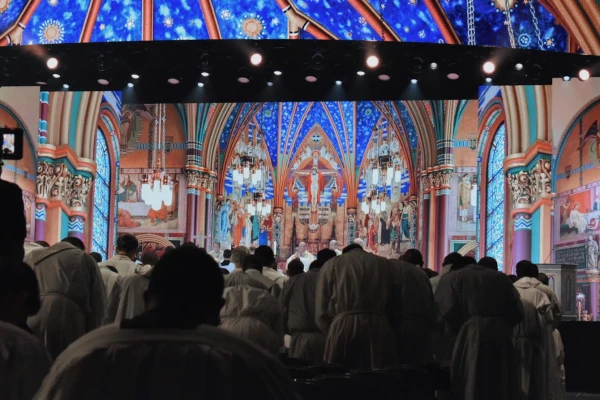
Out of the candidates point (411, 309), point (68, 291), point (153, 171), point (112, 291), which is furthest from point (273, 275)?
point (153, 171)

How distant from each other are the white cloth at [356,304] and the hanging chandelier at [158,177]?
38.5ft

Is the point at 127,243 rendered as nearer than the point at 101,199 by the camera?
Yes

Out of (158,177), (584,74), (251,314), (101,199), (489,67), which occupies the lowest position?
(251,314)

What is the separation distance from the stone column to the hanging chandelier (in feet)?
14.4

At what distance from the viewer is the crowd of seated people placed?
5.92 feet

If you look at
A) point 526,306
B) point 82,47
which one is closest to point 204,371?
Result: point 526,306

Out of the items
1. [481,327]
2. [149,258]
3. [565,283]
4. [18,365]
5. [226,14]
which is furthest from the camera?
[226,14]

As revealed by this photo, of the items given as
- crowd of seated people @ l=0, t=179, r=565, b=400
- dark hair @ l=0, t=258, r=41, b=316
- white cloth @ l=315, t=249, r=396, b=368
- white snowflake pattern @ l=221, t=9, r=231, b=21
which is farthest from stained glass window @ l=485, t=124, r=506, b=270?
dark hair @ l=0, t=258, r=41, b=316

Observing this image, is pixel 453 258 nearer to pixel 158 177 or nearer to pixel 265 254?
pixel 265 254

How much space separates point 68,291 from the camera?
669 centimetres

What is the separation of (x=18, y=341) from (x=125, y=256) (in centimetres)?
585

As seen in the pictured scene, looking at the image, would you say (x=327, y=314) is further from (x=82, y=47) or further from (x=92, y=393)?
(x=82, y=47)

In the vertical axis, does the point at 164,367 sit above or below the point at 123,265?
below

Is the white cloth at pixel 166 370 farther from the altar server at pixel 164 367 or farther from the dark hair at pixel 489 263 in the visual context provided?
the dark hair at pixel 489 263
